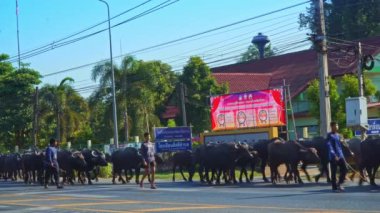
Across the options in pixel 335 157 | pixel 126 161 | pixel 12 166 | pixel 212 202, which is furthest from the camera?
pixel 12 166

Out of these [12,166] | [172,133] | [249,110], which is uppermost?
[249,110]

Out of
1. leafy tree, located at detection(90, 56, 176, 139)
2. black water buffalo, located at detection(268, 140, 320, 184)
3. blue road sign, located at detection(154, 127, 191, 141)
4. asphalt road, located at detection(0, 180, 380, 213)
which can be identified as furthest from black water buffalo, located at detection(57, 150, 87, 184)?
leafy tree, located at detection(90, 56, 176, 139)

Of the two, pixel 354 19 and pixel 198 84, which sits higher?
pixel 354 19

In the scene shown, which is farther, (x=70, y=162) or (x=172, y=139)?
(x=172, y=139)

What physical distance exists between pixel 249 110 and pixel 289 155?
1485cm

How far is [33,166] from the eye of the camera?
32688 mm

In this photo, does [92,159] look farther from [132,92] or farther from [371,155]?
[132,92]

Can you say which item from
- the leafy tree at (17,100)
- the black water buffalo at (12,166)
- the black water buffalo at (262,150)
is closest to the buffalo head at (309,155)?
the black water buffalo at (262,150)

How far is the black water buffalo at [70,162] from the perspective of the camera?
30.0 m

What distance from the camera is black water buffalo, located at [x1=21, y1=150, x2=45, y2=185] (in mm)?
31316

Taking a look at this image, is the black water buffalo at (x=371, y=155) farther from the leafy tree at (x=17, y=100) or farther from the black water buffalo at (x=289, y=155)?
the leafy tree at (x=17, y=100)

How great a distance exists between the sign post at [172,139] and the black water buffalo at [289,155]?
36.4ft

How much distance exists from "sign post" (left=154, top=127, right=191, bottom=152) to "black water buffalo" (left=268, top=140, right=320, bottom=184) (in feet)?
36.4

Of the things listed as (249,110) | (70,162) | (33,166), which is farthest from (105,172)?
(249,110)
